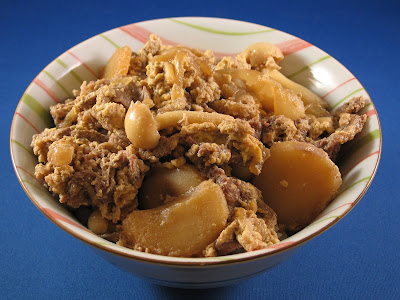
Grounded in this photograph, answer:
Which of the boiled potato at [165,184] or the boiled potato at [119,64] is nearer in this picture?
the boiled potato at [165,184]

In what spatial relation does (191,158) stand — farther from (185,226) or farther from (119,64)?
(119,64)

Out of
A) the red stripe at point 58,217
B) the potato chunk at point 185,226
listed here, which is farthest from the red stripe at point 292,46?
the red stripe at point 58,217

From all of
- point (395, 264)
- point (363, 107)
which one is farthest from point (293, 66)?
point (395, 264)

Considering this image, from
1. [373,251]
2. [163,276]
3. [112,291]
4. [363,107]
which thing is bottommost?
[112,291]

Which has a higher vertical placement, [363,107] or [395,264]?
[363,107]

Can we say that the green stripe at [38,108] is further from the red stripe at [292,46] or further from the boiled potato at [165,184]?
the red stripe at [292,46]

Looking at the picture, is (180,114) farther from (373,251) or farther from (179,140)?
(373,251)
